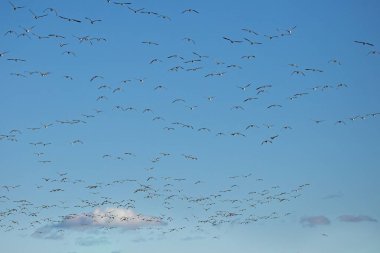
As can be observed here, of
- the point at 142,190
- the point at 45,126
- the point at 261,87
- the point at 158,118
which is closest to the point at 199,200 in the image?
the point at 142,190

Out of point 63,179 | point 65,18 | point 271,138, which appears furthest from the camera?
point 63,179

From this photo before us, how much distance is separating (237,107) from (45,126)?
2838 cm

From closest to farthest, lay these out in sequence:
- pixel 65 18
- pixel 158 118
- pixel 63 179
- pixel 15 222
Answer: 1. pixel 65 18
2. pixel 158 118
3. pixel 63 179
4. pixel 15 222

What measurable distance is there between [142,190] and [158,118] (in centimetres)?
2331

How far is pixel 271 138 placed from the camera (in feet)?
227

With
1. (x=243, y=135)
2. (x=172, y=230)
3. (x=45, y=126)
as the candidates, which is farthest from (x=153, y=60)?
(x=172, y=230)

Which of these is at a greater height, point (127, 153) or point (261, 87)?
point (127, 153)

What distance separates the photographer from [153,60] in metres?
63.2

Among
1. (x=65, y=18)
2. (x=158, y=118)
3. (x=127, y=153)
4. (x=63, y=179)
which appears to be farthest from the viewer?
(x=63, y=179)

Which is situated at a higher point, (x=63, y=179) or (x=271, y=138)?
(x=63, y=179)

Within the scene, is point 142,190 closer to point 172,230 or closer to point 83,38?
point 172,230

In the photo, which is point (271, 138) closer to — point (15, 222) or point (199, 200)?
point (199, 200)

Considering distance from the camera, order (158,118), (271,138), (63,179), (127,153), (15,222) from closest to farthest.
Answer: (271,138)
(158,118)
(127,153)
(63,179)
(15,222)

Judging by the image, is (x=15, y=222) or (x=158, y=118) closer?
(x=158, y=118)
